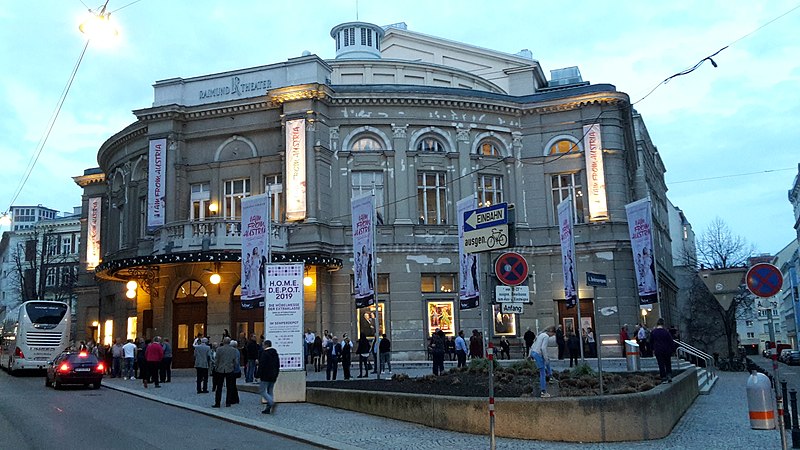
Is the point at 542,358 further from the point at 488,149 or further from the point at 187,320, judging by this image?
the point at 488,149

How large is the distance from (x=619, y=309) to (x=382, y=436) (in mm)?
24059

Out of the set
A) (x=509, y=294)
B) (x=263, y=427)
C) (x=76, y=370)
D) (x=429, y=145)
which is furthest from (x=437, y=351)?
(x=429, y=145)

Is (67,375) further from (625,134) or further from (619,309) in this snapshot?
(625,134)

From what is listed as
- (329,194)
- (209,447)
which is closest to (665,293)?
(329,194)

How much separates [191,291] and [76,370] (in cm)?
1024

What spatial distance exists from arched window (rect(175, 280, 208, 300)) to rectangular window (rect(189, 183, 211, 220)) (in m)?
4.37

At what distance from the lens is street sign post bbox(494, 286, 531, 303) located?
12.6m

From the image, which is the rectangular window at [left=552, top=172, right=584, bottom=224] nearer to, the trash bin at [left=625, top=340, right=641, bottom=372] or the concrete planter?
the trash bin at [left=625, top=340, right=641, bottom=372]

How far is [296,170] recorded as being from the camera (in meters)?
34.3

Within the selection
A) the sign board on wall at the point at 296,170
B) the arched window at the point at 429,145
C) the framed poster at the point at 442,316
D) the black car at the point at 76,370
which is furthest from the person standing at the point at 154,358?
the arched window at the point at 429,145

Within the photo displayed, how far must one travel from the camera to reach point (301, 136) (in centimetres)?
3456

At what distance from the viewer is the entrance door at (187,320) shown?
111 ft

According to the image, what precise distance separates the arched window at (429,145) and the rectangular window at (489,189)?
2599mm

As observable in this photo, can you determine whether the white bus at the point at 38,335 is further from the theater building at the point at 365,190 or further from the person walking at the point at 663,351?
the person walking at the point at 663,351
